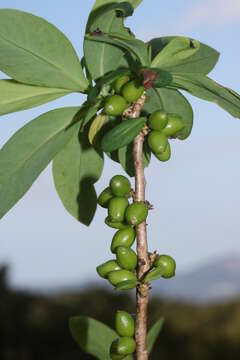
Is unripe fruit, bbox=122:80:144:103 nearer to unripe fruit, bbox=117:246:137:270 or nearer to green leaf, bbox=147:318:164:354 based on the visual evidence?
unripe fruit, bbox=117:246:137:270

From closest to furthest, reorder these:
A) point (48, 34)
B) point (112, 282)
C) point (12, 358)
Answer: point (112, 282) < point (48, 34) < point (12, 358)

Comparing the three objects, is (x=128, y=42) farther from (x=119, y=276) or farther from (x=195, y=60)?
(x=119, y=276)

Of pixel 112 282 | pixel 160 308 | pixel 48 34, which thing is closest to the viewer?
pixel 112 282

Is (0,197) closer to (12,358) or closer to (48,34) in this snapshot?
(48,34)

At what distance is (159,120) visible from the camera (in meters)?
0.83

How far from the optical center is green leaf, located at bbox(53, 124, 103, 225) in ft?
3.51

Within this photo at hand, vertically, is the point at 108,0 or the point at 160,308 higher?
the point at 108,0

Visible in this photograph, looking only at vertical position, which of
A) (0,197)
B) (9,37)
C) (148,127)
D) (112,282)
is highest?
(9,37)

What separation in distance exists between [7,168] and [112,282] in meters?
0.29

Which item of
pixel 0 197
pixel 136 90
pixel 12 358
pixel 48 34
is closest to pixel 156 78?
pixel 136 90

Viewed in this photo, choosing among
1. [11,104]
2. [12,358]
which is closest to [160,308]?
[12,358]

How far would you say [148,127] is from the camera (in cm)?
87

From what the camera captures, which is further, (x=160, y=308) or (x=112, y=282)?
(x=160, y=308)

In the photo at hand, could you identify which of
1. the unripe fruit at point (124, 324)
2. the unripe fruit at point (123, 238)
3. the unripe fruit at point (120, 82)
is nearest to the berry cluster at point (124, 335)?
the unripe fruit at point (124, 324)
